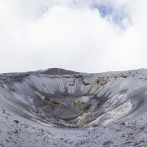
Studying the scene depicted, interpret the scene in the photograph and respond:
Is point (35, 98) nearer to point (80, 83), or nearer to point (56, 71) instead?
point (80, 83)

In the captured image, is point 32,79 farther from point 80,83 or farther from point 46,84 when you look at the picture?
point 80,83

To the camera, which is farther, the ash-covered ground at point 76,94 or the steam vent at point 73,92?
the steam vent at point 73,92

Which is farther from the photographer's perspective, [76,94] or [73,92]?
[73,92]

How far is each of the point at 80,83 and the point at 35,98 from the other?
14.2 metres

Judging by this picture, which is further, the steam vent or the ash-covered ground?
the steam vent

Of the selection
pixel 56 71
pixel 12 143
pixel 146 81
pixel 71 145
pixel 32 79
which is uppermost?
pixel 56 71

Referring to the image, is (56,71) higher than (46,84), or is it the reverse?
(56,71)

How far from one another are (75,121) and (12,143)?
20.3 meters

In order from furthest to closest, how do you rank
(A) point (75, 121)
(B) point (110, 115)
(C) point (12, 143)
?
(A) point (75, 121) < (B) point (110, 115) < (C) point (12, 143)

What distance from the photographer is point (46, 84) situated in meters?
44.6

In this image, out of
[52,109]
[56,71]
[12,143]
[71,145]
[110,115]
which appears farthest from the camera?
[56,71]

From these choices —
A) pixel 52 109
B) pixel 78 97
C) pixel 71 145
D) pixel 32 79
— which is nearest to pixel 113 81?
pixel 78 97

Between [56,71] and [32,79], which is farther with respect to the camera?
[56,71]

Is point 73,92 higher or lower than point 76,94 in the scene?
higher
